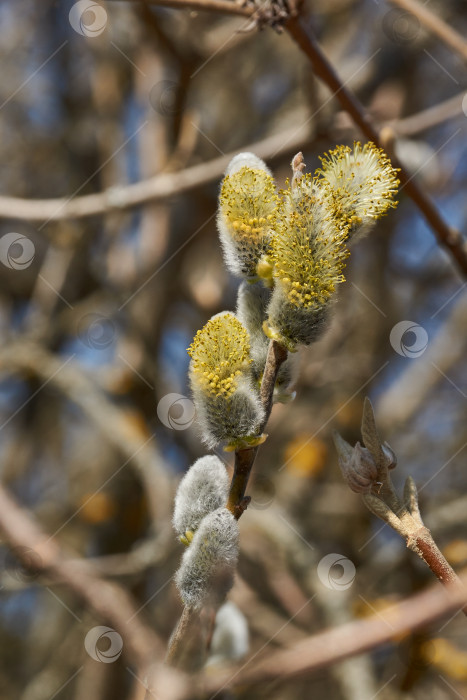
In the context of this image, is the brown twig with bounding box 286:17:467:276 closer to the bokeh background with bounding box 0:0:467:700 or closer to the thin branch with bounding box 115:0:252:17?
the thin branch with bounding box 115:0:252:17

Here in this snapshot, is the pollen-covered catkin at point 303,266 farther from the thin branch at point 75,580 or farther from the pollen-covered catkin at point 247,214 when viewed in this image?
the thin branch at point 75,580

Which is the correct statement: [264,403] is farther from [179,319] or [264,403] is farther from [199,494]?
[179,319]

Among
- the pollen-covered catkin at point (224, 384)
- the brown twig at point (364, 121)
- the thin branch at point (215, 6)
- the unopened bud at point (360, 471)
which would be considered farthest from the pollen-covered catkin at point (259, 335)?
the thin branch at point (215, 6)

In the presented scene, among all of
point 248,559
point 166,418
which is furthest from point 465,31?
point 248,559

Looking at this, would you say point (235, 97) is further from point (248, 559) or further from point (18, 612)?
point (18, 612)

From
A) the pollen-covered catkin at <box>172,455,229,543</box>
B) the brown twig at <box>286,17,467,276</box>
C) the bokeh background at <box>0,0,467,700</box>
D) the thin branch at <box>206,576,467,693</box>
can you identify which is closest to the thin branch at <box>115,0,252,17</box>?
the brown twig at <box>286,17,467,276</box>
